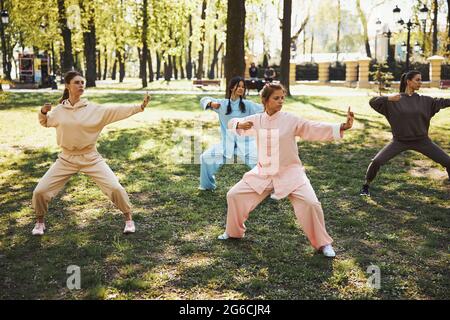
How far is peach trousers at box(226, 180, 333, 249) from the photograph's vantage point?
5.28 meters

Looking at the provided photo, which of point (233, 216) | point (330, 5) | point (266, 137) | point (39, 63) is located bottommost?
point (233, 216)

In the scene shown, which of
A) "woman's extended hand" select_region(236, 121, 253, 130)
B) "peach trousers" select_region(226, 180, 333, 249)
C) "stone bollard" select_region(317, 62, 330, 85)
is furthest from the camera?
"stone bollard" select_region(317, 62, 330, 85)

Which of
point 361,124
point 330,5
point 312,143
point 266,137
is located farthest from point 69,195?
point 330,5

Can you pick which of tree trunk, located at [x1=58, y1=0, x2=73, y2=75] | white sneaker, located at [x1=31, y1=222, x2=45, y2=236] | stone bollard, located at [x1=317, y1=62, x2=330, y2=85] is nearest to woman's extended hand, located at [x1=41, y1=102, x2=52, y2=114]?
white sneaker, located at [x1=31, y1=222, x2=45, y2=236]

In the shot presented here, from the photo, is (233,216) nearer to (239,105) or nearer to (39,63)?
(239,105)

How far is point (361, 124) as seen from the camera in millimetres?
16109

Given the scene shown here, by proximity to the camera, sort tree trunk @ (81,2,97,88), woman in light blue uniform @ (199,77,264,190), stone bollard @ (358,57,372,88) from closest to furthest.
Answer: woman in light blue uniform @ (199,77,264,190)
tree trunk @ (81,2,97,88)
stone bollard @ (358,57,372,88)

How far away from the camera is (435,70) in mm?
38625

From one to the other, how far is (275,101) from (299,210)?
50.8 inches

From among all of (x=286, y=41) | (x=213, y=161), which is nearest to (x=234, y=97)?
(x=213, y=161)

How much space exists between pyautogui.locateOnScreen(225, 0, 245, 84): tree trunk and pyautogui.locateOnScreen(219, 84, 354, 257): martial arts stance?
6587 millimetres

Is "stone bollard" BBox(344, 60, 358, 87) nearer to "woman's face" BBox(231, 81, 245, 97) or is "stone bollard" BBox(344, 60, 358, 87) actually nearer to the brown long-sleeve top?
the brown long-sleeve top

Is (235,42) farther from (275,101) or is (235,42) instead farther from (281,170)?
(281,170)
